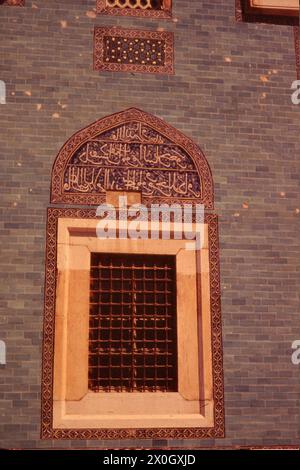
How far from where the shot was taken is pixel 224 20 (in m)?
5.79

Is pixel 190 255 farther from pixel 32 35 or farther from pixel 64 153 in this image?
pixel 32 35

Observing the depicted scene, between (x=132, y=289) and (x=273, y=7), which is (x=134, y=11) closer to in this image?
(x=273, y=7)

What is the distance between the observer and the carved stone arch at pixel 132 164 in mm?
5238

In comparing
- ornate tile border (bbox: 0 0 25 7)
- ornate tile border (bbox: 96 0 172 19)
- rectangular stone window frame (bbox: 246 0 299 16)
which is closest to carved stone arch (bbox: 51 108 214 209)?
ornate tile border (bbox: 96 0 172 19)

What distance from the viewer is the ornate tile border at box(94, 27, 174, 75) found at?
18.3ft

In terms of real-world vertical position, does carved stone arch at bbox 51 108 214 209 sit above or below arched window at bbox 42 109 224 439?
above

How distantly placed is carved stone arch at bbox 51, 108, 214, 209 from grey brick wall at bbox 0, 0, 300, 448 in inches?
3.7

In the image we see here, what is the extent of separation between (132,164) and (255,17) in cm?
188

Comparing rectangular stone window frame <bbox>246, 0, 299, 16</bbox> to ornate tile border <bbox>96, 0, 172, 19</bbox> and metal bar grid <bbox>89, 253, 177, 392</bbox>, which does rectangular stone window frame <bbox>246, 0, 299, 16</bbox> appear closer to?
ornate tile border <bbox>96, 0, 172, 19</bbox>

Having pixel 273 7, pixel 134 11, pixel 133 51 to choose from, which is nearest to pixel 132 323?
pixel 133 51

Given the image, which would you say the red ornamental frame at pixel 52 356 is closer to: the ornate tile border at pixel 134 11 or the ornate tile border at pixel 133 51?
the ornate tile border at pixel 133 51

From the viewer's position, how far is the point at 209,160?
17.8 ft

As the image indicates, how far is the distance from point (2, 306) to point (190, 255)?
157 centimetres
